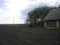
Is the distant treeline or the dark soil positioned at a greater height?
the distant treeline

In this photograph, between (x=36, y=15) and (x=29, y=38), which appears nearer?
(x=29, y=38)

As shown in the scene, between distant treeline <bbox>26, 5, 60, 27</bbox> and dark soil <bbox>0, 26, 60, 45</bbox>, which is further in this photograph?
distant treeline <bbox>26, 5, 60, 27</bbox>

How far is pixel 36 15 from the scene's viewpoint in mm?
57281

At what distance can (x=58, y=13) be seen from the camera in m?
Answer: 41.3

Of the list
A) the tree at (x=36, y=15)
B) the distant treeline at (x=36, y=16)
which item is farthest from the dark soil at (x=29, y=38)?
the tree at (x=36, y=15)

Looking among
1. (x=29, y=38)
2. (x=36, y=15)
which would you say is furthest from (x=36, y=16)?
(x=29, y=38)

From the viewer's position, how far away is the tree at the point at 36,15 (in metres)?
56.4

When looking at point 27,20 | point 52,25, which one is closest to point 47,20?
point 52,25

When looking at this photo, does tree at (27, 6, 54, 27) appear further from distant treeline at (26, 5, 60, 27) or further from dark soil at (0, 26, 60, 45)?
dark soil at (0, 26, 60, 45)

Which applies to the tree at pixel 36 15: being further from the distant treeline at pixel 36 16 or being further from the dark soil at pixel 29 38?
the dark soil at pixel 29 38

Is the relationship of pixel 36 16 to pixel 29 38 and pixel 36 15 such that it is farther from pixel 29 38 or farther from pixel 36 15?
pixel 29 38

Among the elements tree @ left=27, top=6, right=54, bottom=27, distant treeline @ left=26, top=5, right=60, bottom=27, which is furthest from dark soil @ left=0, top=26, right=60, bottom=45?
tree @ left=27, top=6, right=54, bottom=27

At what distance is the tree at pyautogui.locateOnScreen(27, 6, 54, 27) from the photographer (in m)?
56.4

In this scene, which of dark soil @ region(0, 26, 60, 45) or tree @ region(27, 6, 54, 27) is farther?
tree @ region(27, 6, 54, 27)
